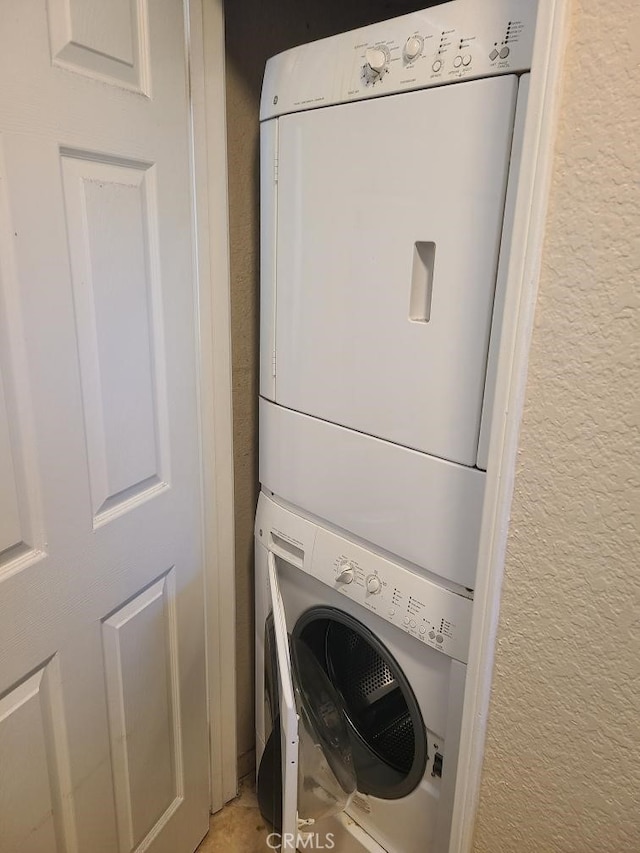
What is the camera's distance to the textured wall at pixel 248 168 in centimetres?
121

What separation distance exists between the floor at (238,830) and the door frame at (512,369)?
0.87m

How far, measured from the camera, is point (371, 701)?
1.28m

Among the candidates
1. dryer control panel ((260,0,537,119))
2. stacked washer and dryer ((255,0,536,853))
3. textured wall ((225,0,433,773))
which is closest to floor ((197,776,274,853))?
stacked washer and dryer ((255,0,536,853))

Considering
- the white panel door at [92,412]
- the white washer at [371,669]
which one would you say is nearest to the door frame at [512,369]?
the white washer at [371,669]

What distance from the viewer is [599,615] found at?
2.31ft

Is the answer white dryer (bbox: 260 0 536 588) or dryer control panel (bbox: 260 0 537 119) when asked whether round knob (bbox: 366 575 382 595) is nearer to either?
white dryer (bbox: 260 0 536 588)

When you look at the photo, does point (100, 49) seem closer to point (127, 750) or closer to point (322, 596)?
point (322, 596)

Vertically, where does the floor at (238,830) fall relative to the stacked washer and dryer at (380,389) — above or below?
below

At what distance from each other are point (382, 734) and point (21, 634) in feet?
2.54

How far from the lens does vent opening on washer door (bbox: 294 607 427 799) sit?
1104 mm

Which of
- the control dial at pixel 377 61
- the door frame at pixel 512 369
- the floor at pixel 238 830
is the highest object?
the control dial at pixel 377 61

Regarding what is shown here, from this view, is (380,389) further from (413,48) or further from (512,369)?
(413,48)

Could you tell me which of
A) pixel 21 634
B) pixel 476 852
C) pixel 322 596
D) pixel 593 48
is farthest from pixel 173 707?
pixel 593 48

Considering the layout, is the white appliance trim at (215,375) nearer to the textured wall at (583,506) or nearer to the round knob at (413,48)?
the round knob at (413,48)
